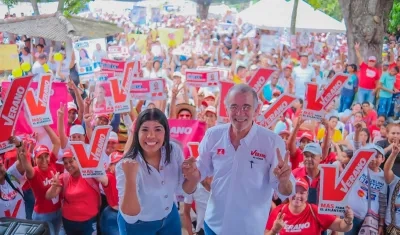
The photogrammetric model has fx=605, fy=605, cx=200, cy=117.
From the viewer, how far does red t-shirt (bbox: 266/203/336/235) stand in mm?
4555

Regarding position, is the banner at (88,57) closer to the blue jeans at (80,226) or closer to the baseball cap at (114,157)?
the baseball cap at (114,157)

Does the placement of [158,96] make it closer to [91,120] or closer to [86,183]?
[91,120]

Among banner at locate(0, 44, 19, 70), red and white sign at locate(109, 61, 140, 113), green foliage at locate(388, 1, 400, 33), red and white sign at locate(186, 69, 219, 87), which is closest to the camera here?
red and white sign at locate(109, 61, 140, 113)

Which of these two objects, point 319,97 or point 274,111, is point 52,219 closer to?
point 274,111

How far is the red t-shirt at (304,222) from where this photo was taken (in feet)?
14.9

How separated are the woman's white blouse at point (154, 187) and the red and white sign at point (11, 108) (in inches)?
59.3

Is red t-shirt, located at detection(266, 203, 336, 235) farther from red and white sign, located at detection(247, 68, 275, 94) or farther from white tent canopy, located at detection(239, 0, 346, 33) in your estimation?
white tent canopy, located at detection(239, 0, 346, 33)

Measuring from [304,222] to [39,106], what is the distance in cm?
272

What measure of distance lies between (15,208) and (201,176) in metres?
1.93

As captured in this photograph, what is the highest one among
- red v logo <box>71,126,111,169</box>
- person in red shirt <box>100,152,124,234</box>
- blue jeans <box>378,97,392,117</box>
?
red v logo <box>71,126,111,169</box>

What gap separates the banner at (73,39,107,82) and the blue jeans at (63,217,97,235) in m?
4.82

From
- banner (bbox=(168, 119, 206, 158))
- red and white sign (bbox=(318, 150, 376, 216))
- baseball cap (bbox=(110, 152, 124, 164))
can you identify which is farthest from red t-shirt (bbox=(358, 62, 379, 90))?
red and white sign (bbox=(318, 150, 376, 216))

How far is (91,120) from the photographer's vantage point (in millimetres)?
6574

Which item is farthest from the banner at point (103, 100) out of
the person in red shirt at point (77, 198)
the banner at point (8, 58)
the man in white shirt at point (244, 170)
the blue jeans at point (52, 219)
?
the banner at point (8, 58)
